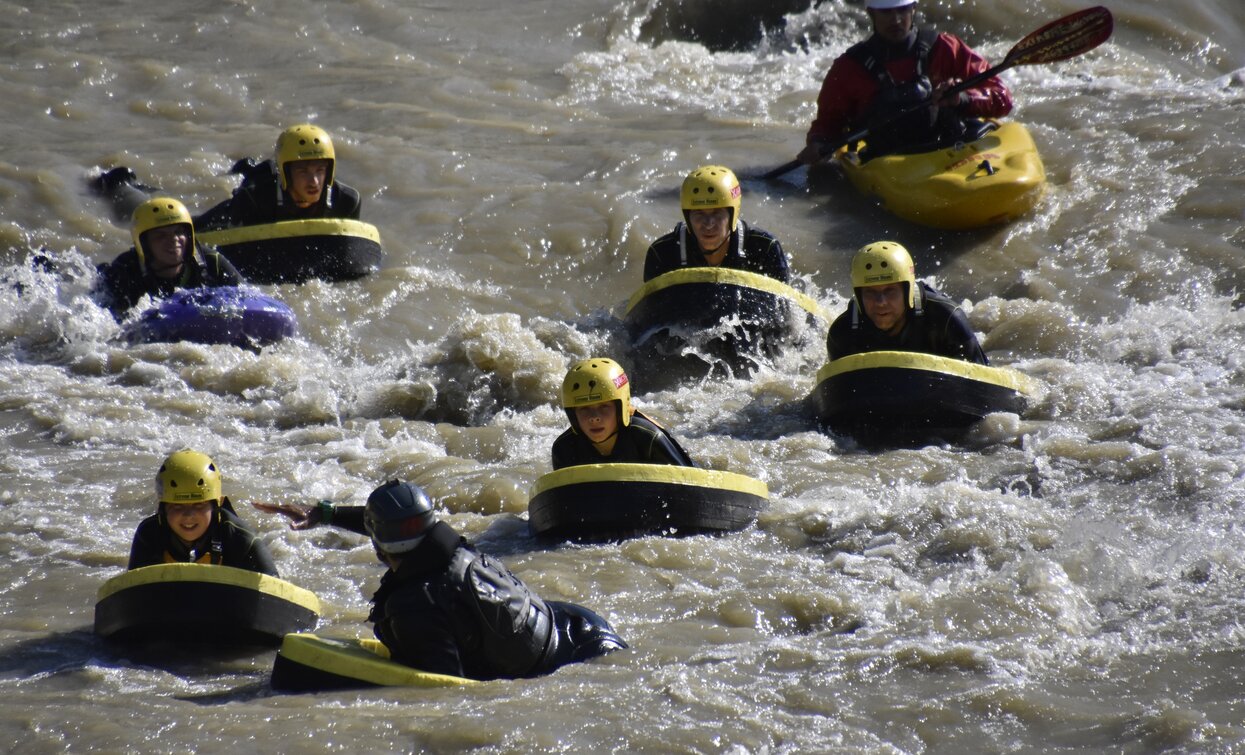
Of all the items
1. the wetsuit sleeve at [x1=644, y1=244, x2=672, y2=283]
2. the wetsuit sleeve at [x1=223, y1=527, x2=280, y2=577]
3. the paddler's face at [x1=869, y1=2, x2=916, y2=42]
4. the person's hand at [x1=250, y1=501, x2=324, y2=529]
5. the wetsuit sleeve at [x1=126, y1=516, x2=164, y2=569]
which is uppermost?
the paddler's face at [x1=869, y1=2, x2=916, y2=42]

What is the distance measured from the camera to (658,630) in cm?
529

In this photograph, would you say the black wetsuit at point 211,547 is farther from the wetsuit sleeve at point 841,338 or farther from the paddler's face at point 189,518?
the wetsuit sleeve at point 841,338

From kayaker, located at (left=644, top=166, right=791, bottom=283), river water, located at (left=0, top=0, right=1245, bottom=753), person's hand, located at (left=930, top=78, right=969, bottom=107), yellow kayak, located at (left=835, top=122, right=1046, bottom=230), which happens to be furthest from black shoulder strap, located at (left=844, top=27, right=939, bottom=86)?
kayaker, located at (left=644, top=166, right=791, bottom=283)

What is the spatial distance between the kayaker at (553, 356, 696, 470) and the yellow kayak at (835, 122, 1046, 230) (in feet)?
13.1

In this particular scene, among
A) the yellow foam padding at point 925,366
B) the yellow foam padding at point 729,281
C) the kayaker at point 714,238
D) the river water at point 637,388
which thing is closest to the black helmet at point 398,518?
the river water at point 637,388

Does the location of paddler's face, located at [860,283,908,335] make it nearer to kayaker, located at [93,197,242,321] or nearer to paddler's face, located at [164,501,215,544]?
paddler's face, located at [164,501,215,544]

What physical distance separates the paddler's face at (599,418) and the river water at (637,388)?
1.79 feet

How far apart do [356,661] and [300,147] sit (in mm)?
5535

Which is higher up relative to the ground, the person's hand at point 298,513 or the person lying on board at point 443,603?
the person's hand at point 298,513

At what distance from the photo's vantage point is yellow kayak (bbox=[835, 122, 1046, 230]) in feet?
31.5

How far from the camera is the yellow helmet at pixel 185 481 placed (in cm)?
539

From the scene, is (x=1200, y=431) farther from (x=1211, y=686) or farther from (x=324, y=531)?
(x=324, y=531)

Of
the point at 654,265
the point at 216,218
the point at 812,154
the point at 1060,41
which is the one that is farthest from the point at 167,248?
the point at 1060,41

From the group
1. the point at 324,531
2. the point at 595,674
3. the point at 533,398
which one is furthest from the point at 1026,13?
the point at 595,674
